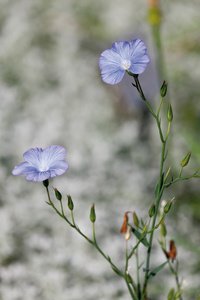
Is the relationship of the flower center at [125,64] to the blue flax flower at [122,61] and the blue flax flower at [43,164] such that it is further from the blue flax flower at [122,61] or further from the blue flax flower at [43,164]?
the blue flax flower at [43,164]

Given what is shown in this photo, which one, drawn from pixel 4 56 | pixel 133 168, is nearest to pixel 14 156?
pixel 133 168

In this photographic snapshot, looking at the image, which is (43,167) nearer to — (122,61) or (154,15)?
(122,61)

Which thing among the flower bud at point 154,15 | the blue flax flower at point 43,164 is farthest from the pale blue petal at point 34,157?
the flower bud at point 154,15

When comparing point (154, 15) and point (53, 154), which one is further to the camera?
point (154, 15)

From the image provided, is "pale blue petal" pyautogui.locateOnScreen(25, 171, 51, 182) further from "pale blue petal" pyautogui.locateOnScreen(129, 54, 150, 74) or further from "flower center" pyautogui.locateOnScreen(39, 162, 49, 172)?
"pale blue petal" pyautogui.locateOnScreen(129, 54, 150, 74)

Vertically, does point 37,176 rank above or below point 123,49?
below

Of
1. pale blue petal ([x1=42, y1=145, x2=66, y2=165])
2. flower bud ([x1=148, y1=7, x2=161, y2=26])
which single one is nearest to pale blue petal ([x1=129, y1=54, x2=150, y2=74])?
pale blue petal ([x1=42, y1=145, x2=66, y2=165])

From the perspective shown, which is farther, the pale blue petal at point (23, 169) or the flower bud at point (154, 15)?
the flower bud at point (154, 15)

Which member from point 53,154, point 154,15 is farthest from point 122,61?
point 154,15
